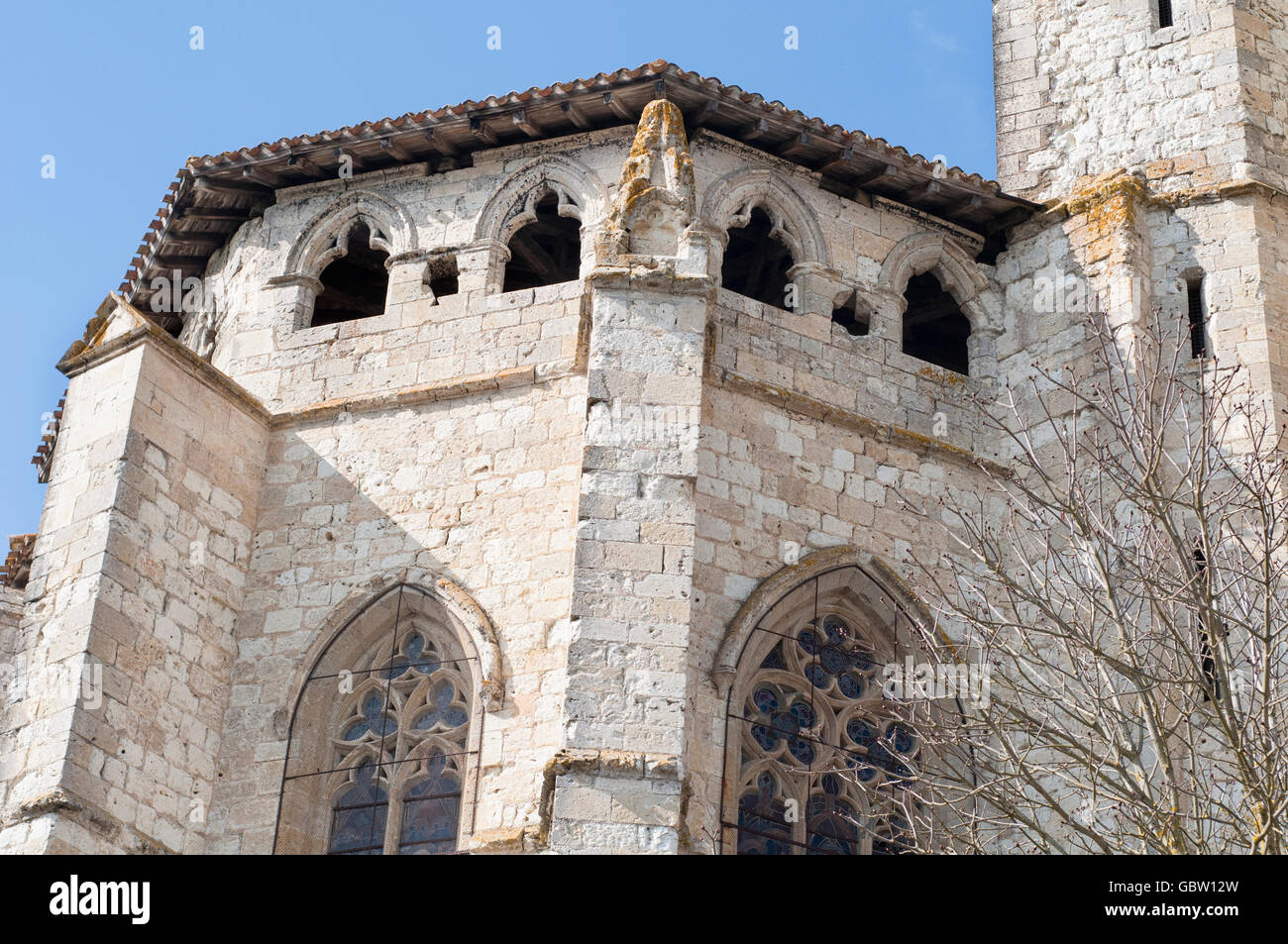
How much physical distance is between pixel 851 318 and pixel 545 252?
84.8 inches

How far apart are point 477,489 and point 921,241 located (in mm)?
3583

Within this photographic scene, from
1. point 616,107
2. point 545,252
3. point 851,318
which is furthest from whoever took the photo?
point 545,252

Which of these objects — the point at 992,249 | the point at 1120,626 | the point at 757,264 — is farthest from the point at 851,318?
the point at 1120,626

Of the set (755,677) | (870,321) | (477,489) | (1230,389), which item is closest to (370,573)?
(477,489)

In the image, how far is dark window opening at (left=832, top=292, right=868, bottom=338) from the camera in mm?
14203

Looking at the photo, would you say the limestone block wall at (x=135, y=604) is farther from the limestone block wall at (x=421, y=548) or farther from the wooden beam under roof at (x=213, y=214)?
the wooden beam under roof at (x=213, y=214)

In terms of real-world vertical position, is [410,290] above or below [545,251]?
below

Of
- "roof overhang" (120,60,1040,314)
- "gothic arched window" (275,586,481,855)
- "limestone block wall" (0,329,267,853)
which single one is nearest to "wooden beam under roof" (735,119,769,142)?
"roof overhang" (120,60,1040,314)

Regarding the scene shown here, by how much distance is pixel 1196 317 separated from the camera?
46.1 ft

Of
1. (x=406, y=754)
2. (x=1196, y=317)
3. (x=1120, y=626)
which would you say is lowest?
(x=1120, y=626)

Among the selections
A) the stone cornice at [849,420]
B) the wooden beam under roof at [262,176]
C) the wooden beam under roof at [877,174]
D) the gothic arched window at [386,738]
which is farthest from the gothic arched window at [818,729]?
the wooden beam under roof at [262,176]

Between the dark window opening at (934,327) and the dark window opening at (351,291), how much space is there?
3568 mm

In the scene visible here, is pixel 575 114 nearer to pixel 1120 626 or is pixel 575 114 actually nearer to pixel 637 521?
pixel 637 521

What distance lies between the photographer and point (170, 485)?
12789 mm
